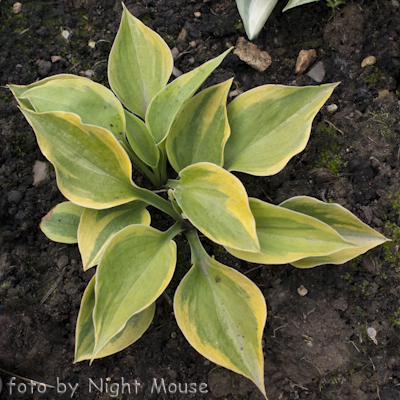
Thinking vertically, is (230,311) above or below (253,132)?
below

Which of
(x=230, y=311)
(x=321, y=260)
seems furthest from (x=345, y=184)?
(x=230, y=311)

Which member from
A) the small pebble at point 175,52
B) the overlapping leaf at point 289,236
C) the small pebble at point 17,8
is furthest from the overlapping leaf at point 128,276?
the small pebble at point 17,8

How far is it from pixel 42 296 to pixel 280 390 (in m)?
0.99

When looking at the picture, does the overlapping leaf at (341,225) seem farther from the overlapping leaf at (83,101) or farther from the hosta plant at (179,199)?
the overlapping leaf at (83,101)

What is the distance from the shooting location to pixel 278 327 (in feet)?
4.64

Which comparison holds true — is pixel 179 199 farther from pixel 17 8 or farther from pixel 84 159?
pixel 17 8

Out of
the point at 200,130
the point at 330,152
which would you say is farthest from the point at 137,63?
the point at 330,152

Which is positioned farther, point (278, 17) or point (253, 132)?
point (278, 17)

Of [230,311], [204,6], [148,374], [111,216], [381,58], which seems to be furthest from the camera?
[204,6]

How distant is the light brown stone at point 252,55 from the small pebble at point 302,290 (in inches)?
37.4

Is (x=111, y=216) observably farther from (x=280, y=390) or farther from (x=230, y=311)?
(x=280, y=390)

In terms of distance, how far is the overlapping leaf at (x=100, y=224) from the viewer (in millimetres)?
1238

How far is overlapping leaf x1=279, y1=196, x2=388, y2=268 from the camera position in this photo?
124cm

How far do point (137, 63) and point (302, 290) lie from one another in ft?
3.49
